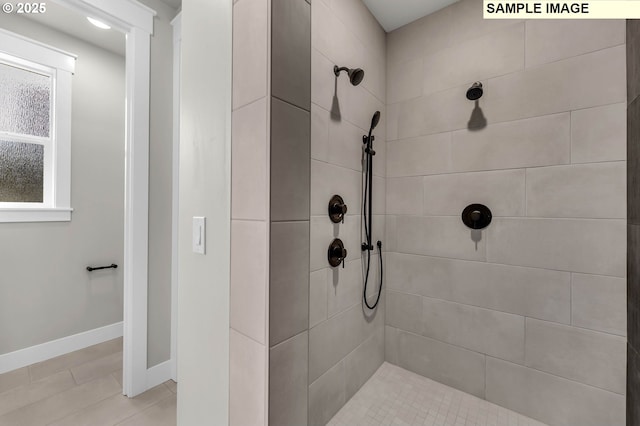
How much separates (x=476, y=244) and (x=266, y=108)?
4.48ft

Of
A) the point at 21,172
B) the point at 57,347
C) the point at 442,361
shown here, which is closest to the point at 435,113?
the point at 442,361

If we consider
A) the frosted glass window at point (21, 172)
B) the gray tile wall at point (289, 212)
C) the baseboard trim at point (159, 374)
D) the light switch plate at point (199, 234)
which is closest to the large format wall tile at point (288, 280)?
the gray tile wall at point (289, 212)

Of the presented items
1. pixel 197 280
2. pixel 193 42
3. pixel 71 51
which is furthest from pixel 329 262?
pixel 71 51

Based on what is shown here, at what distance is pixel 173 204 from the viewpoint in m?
2.02

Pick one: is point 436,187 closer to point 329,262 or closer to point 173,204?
point 329,262

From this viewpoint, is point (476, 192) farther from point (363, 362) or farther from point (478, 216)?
point (363, 362)

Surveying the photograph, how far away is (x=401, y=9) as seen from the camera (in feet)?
5.40

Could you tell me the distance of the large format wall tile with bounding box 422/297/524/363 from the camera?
139 cm

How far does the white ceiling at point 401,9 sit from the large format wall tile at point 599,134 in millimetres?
990

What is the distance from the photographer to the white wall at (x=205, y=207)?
0.90 metres

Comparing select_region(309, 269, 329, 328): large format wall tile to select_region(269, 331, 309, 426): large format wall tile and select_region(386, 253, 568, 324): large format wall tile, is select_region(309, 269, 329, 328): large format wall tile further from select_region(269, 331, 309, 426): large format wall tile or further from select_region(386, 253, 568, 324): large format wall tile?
select_region(386, 253, 568, 324): large format wall tile

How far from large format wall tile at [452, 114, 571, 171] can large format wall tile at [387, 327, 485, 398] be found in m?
1.07

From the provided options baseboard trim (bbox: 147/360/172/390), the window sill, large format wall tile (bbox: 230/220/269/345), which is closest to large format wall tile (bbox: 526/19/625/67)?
large format wall tile (bbox: 230/220/269/345)

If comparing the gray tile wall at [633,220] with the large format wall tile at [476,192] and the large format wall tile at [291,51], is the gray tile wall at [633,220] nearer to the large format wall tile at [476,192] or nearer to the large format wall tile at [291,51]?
the large format wall tile at [476,192]
